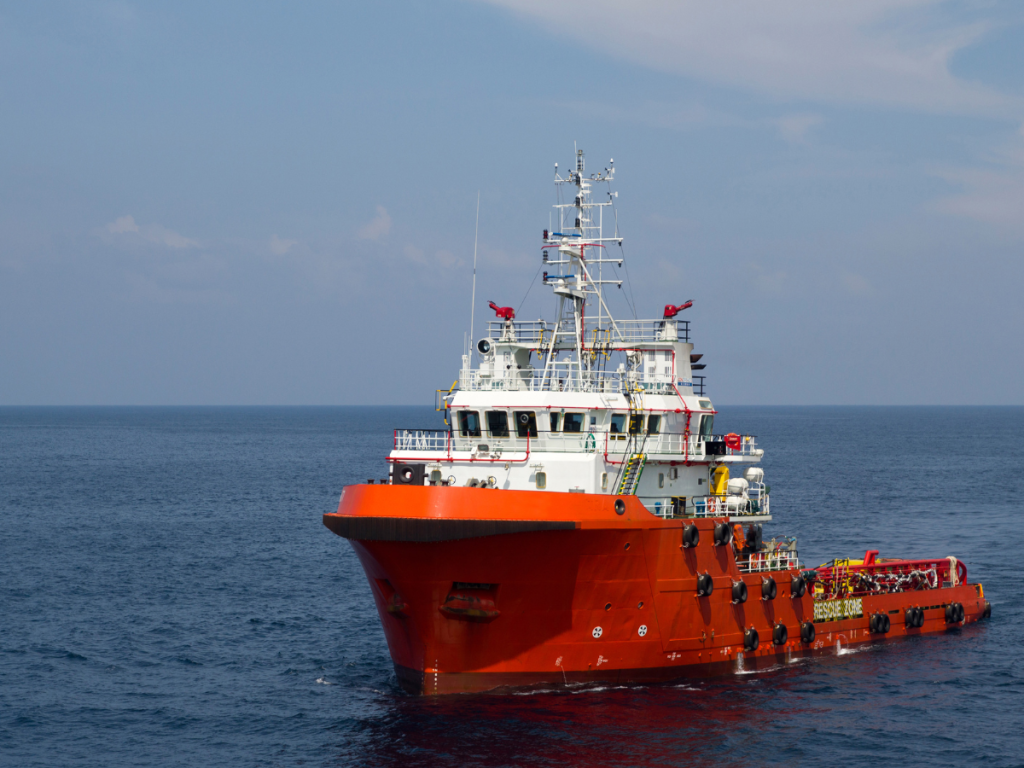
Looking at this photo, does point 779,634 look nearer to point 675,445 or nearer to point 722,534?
point 722,534

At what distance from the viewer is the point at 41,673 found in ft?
89.7

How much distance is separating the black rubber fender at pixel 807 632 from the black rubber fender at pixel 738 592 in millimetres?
3080

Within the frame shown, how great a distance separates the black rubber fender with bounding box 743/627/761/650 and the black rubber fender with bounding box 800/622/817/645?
7.03 feet

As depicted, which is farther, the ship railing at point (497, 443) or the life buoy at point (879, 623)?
the life buoy at point (879, 623)

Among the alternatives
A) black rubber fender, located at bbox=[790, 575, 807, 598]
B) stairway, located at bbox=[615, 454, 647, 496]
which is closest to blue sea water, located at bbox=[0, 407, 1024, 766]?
black rubber fender, located at bbox=[790, 575, 807, 598]

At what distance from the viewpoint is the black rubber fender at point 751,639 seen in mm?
26859

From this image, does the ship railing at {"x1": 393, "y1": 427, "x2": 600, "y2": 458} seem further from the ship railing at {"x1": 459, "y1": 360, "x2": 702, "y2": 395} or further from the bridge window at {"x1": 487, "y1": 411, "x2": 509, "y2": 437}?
the ship railing at {"x1": 459, "y1": 360, "x2": 702, "y2": 395}

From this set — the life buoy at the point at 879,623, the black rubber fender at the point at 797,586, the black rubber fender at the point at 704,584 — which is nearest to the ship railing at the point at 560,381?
the black rubber fender at the point at 704,584

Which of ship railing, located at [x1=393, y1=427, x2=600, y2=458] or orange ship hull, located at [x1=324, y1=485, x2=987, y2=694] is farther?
ship railing, located at [x1=393, y1=427, x2=600, y2=458]

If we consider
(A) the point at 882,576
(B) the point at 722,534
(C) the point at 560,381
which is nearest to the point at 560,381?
(C) the point at 560,381

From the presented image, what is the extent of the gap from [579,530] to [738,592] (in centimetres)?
561

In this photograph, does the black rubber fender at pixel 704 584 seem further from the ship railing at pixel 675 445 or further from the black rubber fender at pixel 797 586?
the black rubber fender at pixel 797 586

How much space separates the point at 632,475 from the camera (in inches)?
996

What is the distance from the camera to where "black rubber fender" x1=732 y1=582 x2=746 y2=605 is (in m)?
26.4
